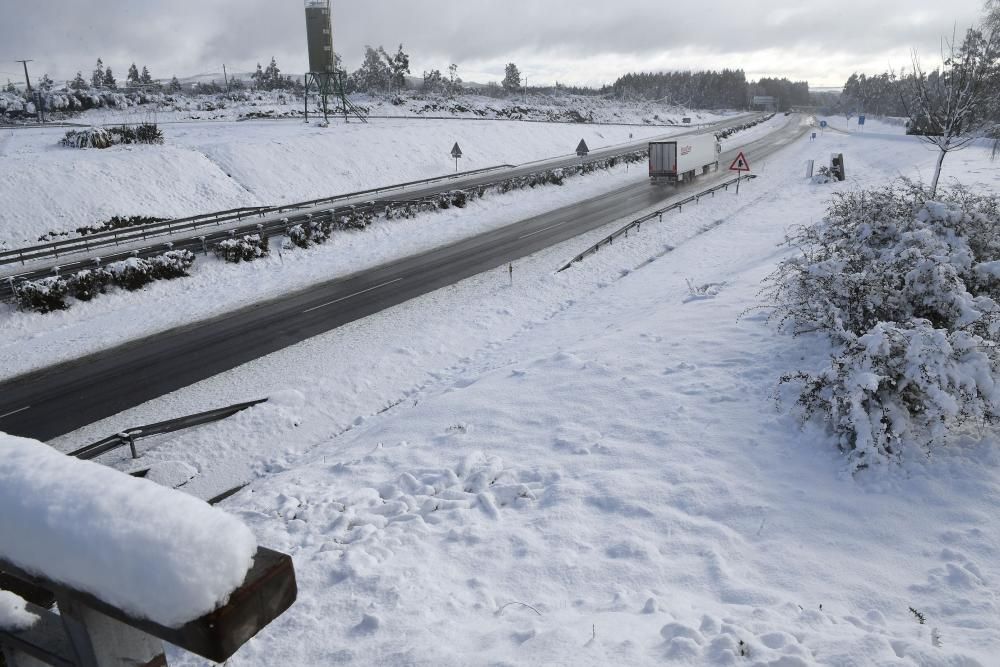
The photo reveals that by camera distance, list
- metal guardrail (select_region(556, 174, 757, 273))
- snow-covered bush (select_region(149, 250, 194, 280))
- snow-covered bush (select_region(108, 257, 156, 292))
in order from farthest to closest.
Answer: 1. metal guardrail (select_region(556, 174, 757, 273))
2. snow-covered bush (select_region(149, 250, 194, 280))
3. snow-covered bush (select_region(108, 257, 156, 292))

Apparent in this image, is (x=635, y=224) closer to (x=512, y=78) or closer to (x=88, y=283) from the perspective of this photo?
(x=88, y=283)

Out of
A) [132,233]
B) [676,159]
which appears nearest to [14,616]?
[132,233]

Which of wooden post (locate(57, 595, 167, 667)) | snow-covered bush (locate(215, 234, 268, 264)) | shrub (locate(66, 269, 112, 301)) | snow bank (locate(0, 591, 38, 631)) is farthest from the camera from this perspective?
snow-covered bush (locate(215, 234, 268, 264))

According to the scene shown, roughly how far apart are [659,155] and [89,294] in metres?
36.7

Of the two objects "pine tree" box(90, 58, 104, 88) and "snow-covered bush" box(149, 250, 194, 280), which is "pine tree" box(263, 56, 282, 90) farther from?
"snow-covered bush" box(149, 250, 194, 280)

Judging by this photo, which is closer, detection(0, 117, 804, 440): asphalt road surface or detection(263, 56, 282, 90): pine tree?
detection(0, 117, 804, 440): asphalt road surface

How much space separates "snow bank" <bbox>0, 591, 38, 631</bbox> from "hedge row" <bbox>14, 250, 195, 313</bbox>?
23.1 m

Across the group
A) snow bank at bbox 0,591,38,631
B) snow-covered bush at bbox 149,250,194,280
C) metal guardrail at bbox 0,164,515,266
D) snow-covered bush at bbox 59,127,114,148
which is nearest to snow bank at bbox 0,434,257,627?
snow bank at bbox 0,591,38,631

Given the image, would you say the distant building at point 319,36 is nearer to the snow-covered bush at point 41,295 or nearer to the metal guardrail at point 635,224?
the metal guardrail at point 635,224

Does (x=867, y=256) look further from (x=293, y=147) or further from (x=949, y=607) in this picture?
(x=293, y=147)

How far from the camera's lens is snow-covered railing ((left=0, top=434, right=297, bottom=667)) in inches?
63.5

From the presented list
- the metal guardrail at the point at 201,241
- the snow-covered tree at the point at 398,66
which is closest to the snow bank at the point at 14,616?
the metal guardrail at the point at 201,241

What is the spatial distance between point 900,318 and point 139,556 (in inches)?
465

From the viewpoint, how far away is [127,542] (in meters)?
1.63
